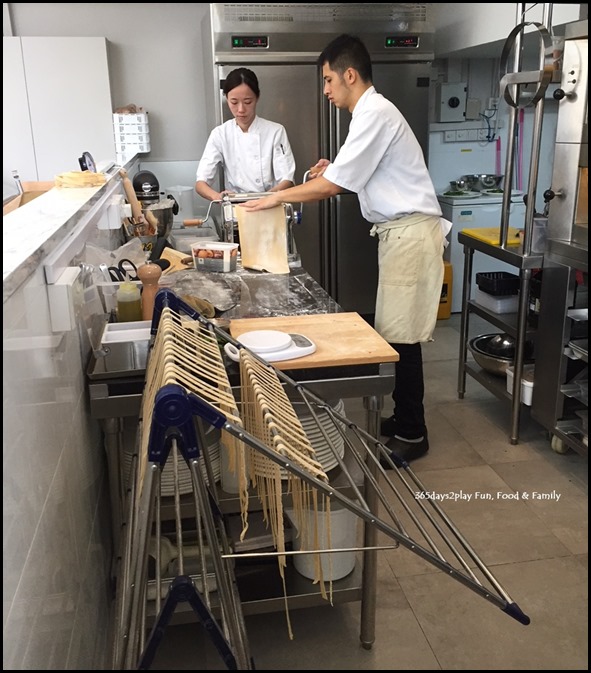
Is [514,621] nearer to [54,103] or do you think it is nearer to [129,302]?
[129,302]

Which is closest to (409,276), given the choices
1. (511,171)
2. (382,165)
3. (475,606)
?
(382,165)

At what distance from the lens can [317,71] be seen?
399 cm

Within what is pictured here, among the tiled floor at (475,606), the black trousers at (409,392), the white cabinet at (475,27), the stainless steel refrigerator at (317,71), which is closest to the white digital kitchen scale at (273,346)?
the tiled floor at (475,606)

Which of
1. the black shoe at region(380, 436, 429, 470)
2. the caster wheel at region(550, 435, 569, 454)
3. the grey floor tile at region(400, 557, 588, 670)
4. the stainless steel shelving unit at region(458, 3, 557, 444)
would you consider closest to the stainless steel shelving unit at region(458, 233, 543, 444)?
the stainless steel shelving unit at region(458, 3, 557, 444)

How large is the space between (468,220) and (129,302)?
325cm

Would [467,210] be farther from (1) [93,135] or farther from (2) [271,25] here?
(1) [93,135]

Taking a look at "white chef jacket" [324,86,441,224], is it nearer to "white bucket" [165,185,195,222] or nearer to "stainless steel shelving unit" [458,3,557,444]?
"stainless steel shelving unit" [458,3,557,444]

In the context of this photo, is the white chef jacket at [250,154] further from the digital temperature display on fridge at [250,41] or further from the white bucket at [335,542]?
the white bucket at [335,542]

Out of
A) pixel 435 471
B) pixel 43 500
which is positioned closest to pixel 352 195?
pixel 435 471

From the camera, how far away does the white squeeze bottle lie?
185cm

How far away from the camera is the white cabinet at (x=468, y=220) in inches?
178

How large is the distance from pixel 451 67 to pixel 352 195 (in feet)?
4.38

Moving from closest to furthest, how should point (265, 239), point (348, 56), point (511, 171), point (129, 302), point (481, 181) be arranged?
point (129, 302) < point (348, 56) < point (265, 239) < point (511, 171) < point (481, 181)

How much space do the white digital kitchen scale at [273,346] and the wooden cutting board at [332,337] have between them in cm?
2
